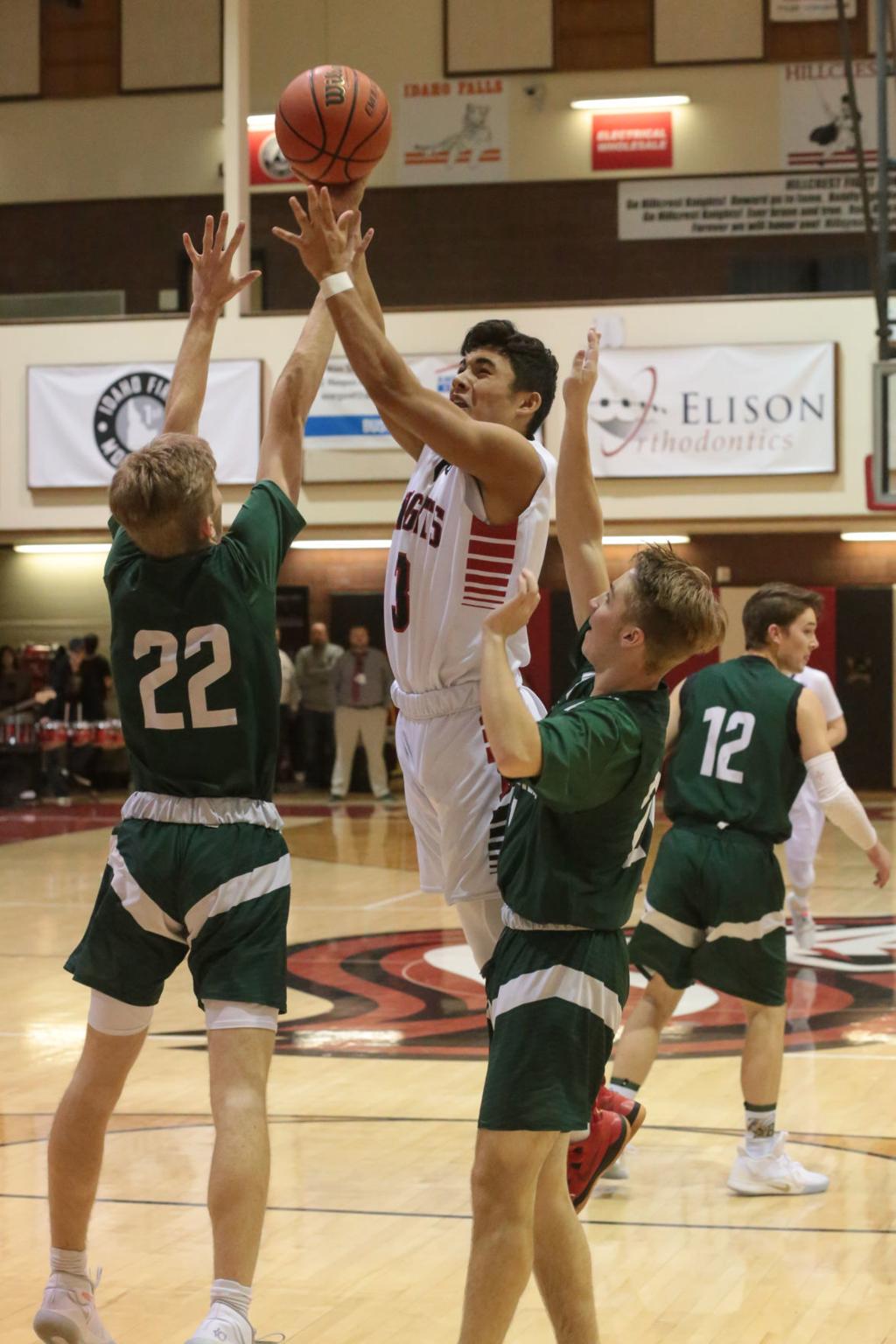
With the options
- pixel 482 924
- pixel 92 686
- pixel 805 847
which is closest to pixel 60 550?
pixel 92 686

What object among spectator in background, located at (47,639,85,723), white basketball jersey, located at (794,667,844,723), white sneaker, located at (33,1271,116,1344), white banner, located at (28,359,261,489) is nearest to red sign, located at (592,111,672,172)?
white banner, located at (28,359,261,489)

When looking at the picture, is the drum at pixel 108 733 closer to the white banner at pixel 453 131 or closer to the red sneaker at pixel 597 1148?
the white banner at pixel 453 131

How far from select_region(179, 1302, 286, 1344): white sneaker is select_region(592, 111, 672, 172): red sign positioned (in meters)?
18.2

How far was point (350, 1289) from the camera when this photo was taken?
4027 millimetres

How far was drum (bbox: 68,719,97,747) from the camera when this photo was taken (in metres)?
17.9

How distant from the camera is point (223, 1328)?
3188mm

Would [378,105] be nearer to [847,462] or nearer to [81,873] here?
[81,873]

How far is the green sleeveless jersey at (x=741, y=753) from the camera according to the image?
17.2ft

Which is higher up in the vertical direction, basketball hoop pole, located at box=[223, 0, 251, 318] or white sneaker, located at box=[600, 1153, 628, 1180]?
basketball hoop pole, located at box=[223, 0, 251, 318]

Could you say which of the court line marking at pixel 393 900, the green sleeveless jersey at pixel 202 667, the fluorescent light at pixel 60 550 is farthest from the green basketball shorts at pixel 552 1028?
the fluorescent light at pixel 60 550

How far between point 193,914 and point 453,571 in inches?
37.8

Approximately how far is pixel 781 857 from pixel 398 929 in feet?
14.4

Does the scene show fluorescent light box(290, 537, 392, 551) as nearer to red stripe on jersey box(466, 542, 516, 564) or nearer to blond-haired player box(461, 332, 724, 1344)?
red stripe on jersey box(466, 542, 516, 564)

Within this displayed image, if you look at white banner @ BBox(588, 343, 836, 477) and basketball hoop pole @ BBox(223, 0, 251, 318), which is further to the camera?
basketball hoop pole @ BBox(223, 0, 251, 318)
